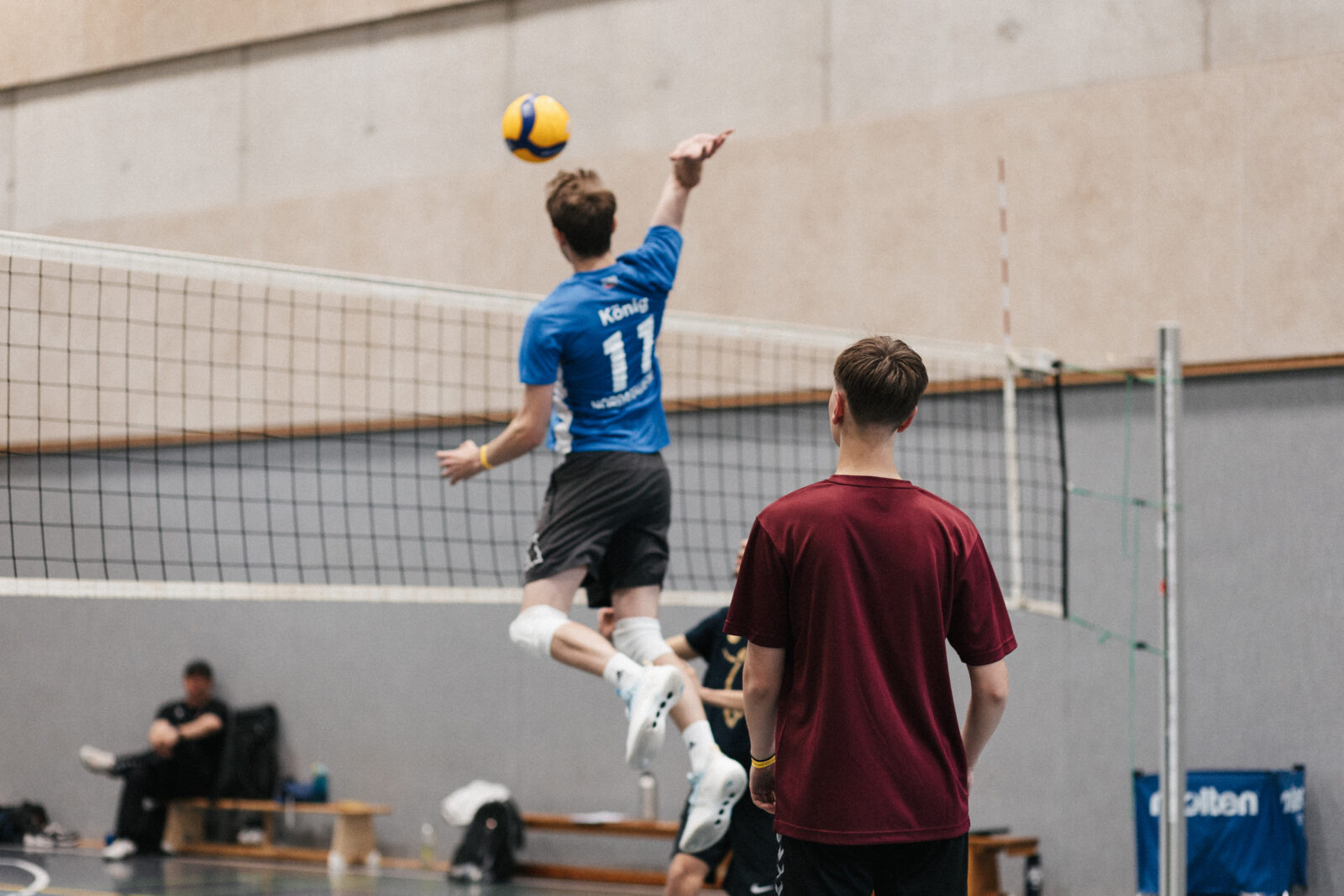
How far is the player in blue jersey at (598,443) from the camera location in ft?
14.5

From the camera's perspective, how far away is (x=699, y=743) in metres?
4.30

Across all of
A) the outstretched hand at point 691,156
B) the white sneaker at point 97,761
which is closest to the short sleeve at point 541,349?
the outstretched hand at point 691,156

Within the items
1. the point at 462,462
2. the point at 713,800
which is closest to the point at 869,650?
the point at 713,800

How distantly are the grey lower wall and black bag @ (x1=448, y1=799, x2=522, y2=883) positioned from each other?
37 cm

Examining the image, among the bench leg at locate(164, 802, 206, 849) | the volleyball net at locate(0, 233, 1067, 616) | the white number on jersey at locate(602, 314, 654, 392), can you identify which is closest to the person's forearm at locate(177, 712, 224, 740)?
the bench leg at locate(164, 802, 206, 849)

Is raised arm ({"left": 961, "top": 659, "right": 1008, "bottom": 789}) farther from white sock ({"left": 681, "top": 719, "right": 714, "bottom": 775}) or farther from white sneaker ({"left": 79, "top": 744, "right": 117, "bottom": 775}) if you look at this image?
white sneaker ({"left": 79, "top": 744, "right": 117, "bottom": 775})

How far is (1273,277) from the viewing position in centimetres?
785

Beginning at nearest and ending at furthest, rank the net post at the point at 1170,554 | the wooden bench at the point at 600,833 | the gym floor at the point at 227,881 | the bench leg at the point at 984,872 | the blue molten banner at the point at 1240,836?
the net post at the point at 1170,554 → the blue molten banner at the point at 1240,836 → the bench leg at the point at 984,872 → the gym floor at the point at 227,881 → the wooden bench at the point at 600,833

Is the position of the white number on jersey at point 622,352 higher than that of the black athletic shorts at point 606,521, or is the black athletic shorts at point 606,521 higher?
the white number on jersey at point 622,352

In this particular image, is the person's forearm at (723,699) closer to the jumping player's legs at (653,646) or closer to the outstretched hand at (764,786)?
the jumping player's legs at (653,646)

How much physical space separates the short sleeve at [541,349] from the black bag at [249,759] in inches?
285

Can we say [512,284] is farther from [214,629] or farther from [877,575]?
[877,575]

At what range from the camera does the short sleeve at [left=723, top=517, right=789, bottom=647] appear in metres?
2.71

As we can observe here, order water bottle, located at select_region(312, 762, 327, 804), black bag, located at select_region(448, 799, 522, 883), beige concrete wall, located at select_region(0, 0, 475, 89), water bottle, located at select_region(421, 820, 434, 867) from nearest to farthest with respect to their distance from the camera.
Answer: black bag, located at select_region(448, 799, 522, 883) < water bottle, located at select_region(421, 820, 434, 867) < water bottle, located at select_region(312, 762, 327, 804) < beige concrete wall, located at select_region(0, 0, 475, 89)
